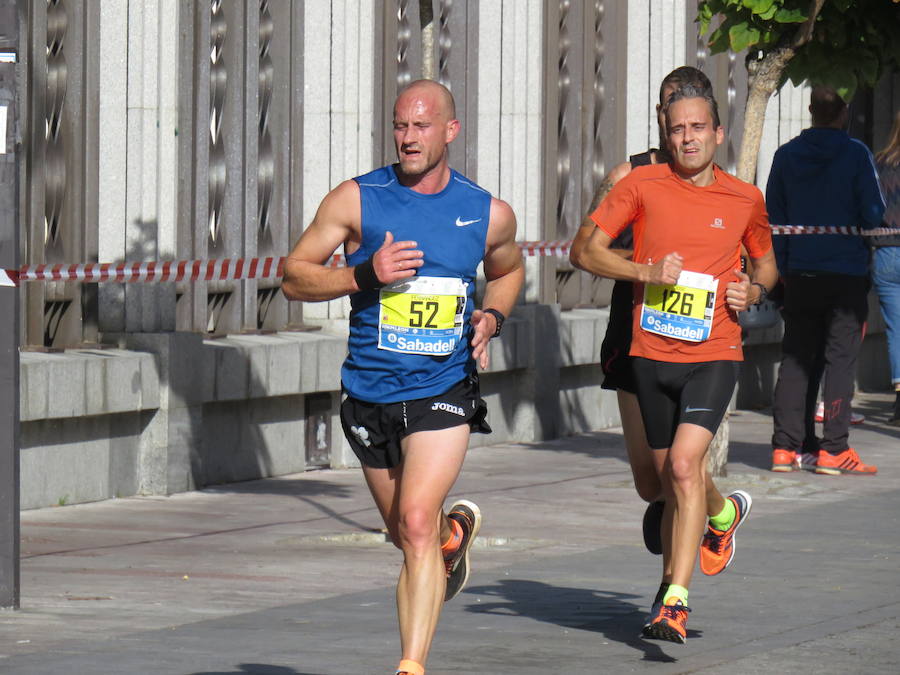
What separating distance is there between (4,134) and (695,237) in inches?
105

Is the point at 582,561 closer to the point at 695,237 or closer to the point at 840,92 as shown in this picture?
the point at 695,237

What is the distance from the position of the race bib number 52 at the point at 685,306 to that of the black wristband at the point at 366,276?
162cm

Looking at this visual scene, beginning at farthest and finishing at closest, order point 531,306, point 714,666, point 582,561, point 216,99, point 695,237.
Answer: point 531,306 → point 216,99 → point 582,561 → point 695,237 → point 714,666

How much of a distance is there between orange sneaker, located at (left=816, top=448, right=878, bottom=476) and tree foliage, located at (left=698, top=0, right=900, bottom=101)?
7.66 feet

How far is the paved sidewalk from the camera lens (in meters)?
7.18

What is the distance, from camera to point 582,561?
966 centimetres

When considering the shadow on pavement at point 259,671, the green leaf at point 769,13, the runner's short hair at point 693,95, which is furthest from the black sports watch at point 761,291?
the green leaf at point 769,13

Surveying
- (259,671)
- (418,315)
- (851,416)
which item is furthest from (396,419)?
A: (851,416)

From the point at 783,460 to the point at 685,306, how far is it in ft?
19.7

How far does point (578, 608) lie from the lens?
8.30 metres

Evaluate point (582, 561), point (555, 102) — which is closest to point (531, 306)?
point (555, 102)

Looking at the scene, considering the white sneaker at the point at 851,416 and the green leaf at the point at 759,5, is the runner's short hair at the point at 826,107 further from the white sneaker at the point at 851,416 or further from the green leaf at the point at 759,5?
the white sneaker at the point at 851,416

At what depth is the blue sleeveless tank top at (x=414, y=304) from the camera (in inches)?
259

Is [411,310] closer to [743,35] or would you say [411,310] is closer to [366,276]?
[366,276]
